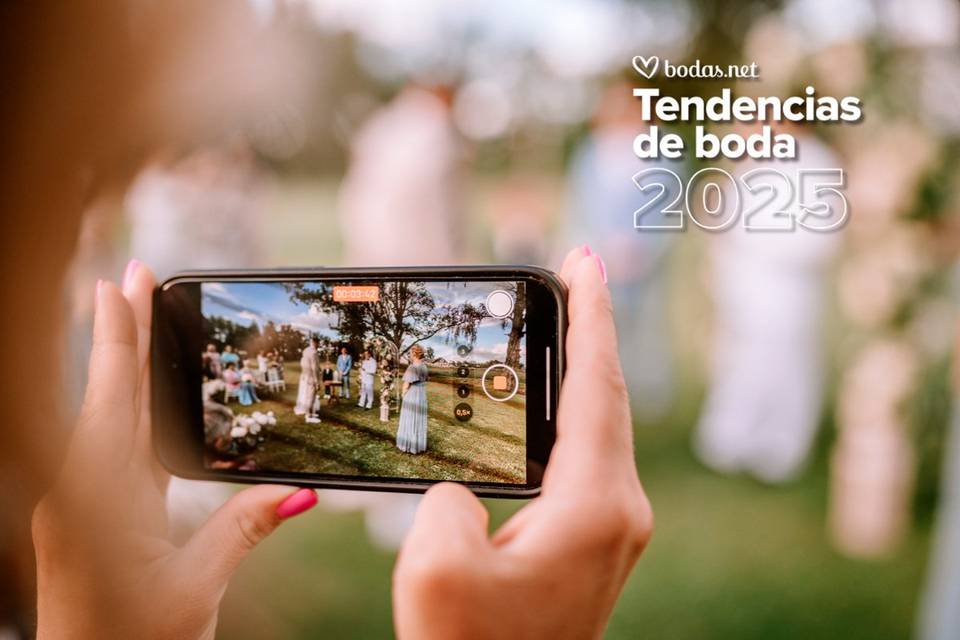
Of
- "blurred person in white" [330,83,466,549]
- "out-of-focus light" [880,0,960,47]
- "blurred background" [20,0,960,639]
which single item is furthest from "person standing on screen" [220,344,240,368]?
"out-of-focus light" [880,0,960,47]

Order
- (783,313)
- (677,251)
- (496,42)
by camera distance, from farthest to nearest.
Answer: (496,42)
(677,251)
(783,313)

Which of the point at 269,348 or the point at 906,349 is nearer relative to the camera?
the point at 269,348

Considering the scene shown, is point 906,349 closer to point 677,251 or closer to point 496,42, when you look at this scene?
point 677,251

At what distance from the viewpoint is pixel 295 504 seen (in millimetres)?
863

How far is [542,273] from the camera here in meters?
0.86

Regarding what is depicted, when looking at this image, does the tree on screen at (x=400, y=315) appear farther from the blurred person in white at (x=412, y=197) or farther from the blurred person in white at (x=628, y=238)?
the blurred person in white at (x=628, y=238)

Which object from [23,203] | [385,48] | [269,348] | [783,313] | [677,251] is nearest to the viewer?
[23,203]

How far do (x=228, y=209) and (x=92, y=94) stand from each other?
2.60 metres

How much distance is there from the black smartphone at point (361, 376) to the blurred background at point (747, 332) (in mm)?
1161

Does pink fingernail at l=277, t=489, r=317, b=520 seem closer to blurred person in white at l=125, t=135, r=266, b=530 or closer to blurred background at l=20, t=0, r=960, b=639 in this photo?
blurred background at l=20, t=0, r=960, b=639

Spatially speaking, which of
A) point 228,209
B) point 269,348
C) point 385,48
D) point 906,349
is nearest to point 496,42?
point 385,48

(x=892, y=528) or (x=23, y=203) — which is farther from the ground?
(x=23, y=203)

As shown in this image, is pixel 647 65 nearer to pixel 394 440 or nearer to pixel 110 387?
pixel 394 440

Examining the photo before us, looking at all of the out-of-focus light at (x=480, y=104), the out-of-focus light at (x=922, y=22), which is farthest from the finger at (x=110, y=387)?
the out-of-focus light at (x=480, y=104)
